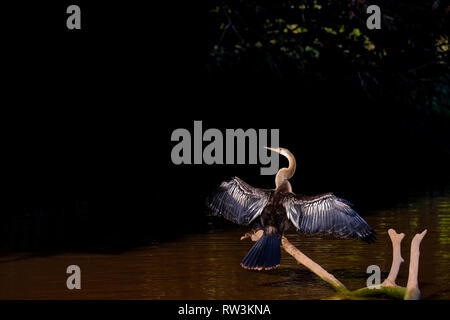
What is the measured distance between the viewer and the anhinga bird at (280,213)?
10.7 meters

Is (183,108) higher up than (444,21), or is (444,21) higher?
(444,21)

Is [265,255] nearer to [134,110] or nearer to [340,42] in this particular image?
[134,110]

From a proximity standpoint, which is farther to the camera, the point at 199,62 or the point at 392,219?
the point at 199,62

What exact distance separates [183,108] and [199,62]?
113 centimetres

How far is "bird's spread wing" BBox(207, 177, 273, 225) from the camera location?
37.7 ft

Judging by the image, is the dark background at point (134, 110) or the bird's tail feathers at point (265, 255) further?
the dark background at point (134, 110)

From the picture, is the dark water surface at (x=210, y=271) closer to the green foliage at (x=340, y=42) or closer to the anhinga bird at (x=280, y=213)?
the anhinga bird at (x=280, y=213)

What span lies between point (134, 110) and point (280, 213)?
11.7 meters

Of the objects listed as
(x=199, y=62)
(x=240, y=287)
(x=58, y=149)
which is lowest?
(x=240, y=287)

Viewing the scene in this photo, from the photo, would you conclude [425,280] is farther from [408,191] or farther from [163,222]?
[408,191]

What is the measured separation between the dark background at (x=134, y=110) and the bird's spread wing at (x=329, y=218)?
5276 mm

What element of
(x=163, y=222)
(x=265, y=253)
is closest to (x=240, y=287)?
(x=265, y=253)

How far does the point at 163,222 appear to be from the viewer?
17.2 metres

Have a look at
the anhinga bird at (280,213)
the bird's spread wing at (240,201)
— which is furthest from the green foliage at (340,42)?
the anhinga bird at (280,213)
